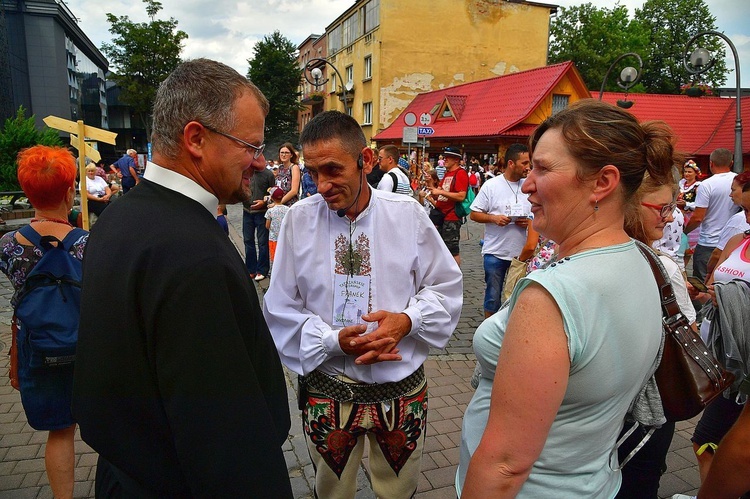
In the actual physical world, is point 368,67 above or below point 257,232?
above

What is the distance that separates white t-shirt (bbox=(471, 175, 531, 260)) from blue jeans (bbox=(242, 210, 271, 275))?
12.2 ft

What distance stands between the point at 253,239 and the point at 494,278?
4.06 meters

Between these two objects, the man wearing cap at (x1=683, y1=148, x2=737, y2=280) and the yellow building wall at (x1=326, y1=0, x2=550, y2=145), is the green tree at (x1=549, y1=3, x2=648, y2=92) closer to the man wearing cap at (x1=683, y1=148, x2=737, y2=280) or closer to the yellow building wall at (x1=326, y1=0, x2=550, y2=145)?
the yellow building wall at (x1=326, y1=0, x2=550, y2=145)

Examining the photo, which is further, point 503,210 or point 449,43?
point 449,43

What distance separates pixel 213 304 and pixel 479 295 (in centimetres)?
645

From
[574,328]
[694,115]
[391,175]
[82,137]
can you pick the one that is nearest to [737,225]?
[391,175]

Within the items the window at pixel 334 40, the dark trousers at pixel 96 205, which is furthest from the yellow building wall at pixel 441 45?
the dark trousers at pixel 96 205

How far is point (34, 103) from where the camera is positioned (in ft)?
103

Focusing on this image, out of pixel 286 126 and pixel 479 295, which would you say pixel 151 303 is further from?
pixel 286 126

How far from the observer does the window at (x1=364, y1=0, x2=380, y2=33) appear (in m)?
31.4

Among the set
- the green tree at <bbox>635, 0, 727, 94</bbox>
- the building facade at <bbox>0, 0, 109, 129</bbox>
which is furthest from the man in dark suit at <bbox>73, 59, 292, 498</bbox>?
the green tree at <bbox>635, 0, 727, 94</bbox>

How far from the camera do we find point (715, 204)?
Result: 20.7 feet

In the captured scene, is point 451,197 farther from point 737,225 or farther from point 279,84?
point 279,84

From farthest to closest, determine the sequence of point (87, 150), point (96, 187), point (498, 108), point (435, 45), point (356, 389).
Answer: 1. point (435, 45)
2. point (498, 108)
3. point (96, 187)
4. point (87, 150)
5. point (356, 389)
